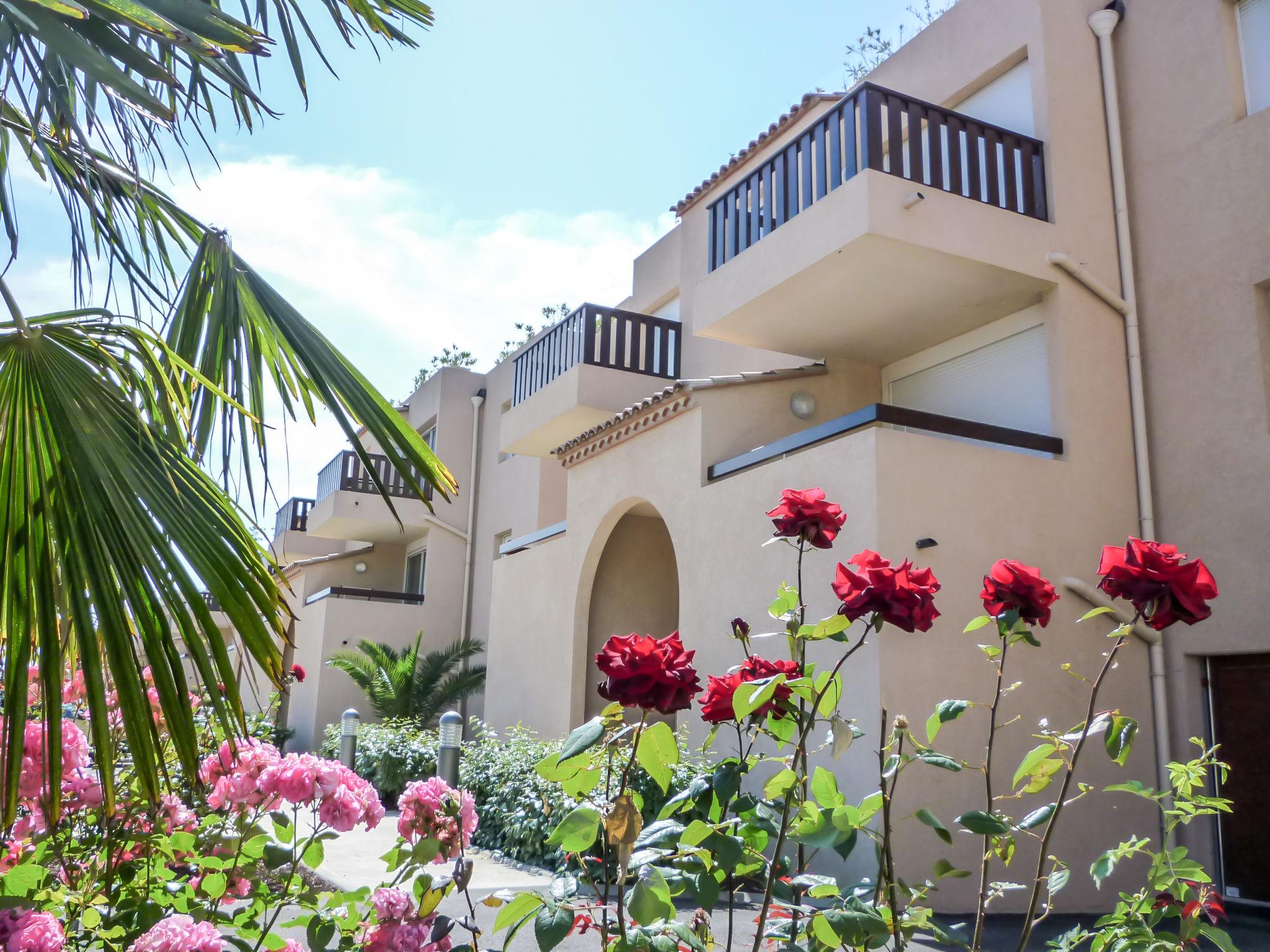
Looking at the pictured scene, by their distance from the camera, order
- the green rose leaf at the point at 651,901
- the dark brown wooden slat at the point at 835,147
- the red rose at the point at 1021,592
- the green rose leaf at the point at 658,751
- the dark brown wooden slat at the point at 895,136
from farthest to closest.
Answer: the dark brown wooden slat at the point at 835,147, the dark brown wooden slat at the point at 895,136, the red rose at the point at 1021,592, the green rose leaf at the point at 658,751, the green rose leaf at the point at 651,901

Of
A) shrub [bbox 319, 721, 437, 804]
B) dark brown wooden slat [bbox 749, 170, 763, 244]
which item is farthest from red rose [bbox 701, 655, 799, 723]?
shrub [bbox 319, 721, 437, 804]

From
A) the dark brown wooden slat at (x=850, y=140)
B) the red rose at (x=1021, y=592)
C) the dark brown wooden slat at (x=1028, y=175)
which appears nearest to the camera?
the red rose at (x=1021, y=592)

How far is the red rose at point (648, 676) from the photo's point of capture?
7.09 ft

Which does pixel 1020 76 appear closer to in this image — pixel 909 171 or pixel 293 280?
pixel 909 171

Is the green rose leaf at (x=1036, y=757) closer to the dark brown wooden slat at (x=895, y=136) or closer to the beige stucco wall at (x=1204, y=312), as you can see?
the beige stucco wall at (x=1204, y=312)

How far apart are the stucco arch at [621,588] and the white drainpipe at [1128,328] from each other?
5.12 meters

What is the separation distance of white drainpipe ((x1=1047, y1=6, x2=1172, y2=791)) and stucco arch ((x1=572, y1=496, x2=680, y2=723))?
5116mm

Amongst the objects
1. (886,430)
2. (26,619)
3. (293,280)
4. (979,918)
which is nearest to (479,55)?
(293,280)

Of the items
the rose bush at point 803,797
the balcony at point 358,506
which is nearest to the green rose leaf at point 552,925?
the rose bush at point 803,797

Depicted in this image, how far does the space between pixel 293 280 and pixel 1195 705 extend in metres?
7.25

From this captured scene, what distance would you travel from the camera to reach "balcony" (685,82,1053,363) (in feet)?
26.6

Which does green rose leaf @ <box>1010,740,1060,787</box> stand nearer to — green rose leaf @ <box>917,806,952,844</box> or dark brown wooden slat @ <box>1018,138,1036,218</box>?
green rose leaf @ <box>917,806,952,844</box>

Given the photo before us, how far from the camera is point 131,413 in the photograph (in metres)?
2.63

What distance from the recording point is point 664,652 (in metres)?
2.22
